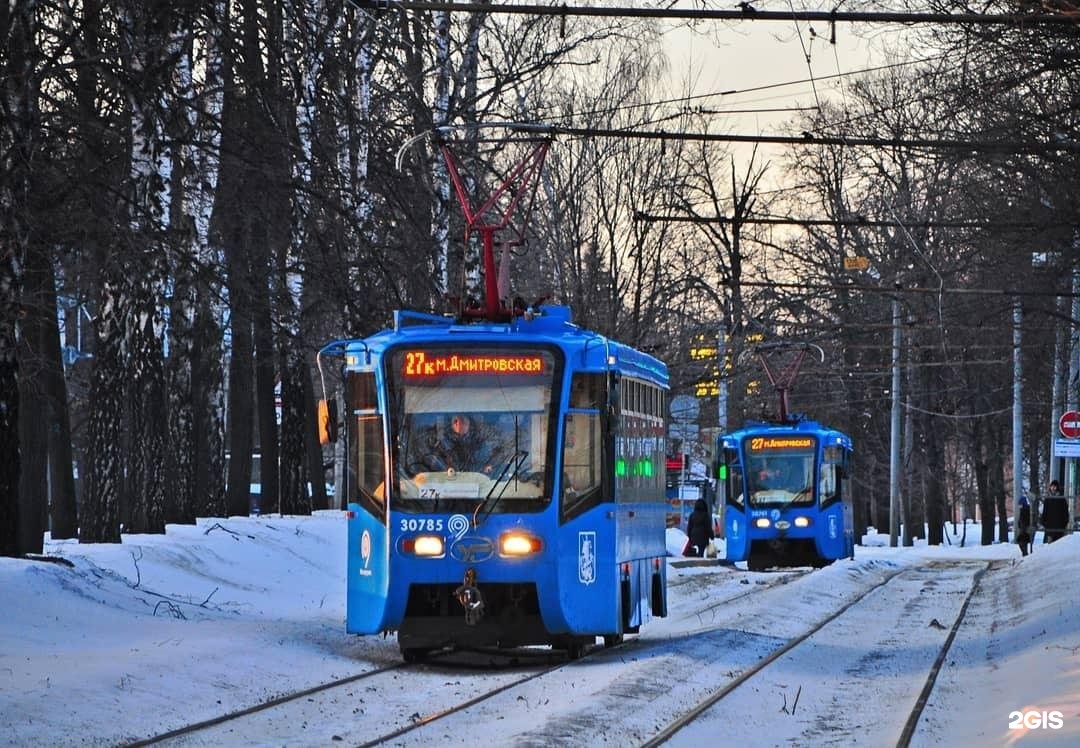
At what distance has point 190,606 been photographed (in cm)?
2094

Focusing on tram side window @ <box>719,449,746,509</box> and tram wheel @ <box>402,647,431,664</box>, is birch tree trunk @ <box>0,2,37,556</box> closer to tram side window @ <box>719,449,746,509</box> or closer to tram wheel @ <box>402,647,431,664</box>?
tram wheel @ <box>402,647,431,664</box>

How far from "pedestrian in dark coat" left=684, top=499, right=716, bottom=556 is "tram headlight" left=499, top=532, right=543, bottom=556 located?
3132cm

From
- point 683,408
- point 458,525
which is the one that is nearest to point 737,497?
point 683,408

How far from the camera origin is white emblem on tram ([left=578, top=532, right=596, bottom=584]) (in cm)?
1662

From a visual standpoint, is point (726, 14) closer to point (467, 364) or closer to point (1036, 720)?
point (467, 364)

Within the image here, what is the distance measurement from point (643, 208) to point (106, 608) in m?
25.6

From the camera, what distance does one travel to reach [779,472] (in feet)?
126

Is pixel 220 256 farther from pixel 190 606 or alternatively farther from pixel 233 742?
pixel 233 742

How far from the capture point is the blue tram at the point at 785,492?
38406mm

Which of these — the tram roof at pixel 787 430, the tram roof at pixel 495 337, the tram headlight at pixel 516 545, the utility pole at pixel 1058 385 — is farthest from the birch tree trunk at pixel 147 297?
the utility pole at pixel 1058 385

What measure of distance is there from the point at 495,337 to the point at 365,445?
1440 millimetres

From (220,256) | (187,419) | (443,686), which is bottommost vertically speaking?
(443,686)

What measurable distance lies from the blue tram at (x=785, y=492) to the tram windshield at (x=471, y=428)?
2240 cm

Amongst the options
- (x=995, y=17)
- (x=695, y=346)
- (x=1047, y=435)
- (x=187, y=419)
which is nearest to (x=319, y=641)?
(x=995, y=17)
